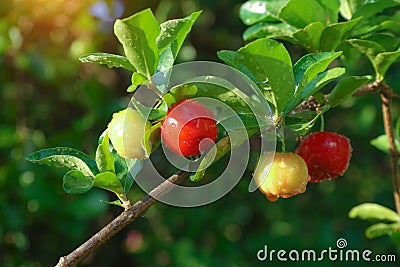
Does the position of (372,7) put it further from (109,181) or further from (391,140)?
(109,181)

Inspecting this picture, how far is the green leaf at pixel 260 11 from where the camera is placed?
1111 millimetres

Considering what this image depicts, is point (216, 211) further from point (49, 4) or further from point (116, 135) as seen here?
point (116, 135)

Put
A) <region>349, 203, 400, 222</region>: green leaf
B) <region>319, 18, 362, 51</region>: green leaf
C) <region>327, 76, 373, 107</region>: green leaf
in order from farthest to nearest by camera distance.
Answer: <region>349, 203, 400, 222</region>: green leaf < <region>319, 18, 362, 51</region>: green leaf < <region>327, 76, 373, 107</region>: green leaf

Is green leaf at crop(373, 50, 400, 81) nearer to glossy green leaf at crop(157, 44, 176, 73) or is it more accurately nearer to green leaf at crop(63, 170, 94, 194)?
glossy green leaf at crop(157, 44, 176, 73)

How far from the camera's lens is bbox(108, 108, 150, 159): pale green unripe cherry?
0.78 metres

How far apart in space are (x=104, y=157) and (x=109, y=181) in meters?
0.04

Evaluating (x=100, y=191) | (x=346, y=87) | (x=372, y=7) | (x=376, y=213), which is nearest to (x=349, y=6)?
(x=372, y=7)

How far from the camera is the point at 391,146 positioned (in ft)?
3.84

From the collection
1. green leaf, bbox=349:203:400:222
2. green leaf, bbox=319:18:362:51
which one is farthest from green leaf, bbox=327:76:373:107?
green leaf, bbox=349:203:400:222

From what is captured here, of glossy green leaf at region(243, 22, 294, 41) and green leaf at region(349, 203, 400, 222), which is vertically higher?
glossy green leaf at region(243, 22, 294, 41)

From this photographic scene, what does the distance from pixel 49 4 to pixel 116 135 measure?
1341 millimetres

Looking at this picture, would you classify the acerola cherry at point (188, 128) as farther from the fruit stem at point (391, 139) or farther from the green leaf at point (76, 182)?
the fruit stem at point (391, 139)

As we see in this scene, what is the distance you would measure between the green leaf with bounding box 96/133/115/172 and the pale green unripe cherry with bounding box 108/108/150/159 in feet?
0.13

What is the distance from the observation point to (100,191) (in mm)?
1872
